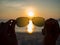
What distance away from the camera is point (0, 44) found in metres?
0.60

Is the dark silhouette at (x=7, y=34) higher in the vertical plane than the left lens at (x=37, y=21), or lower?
lower

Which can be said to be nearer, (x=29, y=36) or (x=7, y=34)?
(x=7, y=34)

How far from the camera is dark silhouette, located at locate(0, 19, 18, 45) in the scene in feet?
1.97

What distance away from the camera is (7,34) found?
61cm

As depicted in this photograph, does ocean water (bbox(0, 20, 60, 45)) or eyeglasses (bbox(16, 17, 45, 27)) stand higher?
eyeglasses (bbox(16, 17, 45, 27))

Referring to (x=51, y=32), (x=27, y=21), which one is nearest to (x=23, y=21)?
(x=27, y=21)

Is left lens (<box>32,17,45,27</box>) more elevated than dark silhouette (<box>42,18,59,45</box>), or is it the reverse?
left lens (<box>32,17,45,27</box>)

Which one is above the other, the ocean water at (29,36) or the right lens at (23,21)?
the right lens at (23,21)

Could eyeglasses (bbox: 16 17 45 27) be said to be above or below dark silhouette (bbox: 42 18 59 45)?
above

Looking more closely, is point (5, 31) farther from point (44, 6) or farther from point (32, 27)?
point (44, 6)

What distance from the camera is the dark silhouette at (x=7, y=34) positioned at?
600 mm

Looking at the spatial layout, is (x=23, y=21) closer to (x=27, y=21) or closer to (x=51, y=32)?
(x=27, y=21)

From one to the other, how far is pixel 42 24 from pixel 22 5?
0.17 m

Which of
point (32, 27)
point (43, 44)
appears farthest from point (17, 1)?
point (43, 44)
